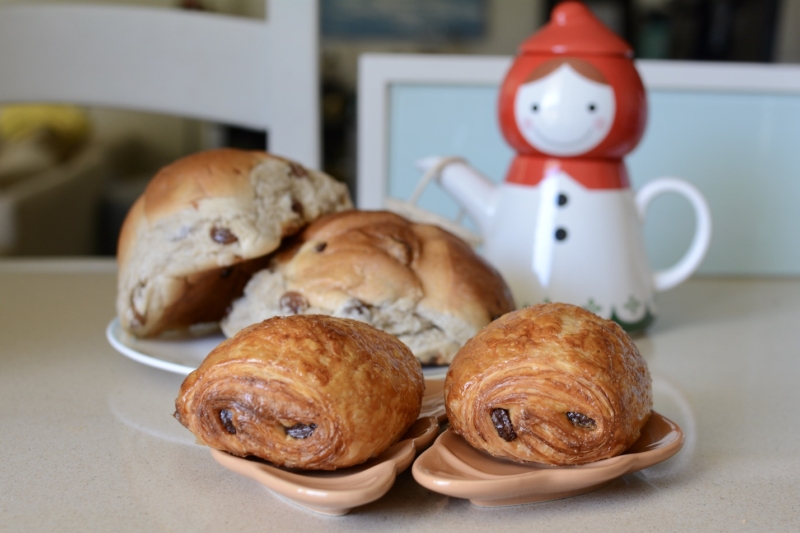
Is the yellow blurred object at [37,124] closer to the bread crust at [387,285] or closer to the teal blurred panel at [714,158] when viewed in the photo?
the teal blurred panel at [714,158]

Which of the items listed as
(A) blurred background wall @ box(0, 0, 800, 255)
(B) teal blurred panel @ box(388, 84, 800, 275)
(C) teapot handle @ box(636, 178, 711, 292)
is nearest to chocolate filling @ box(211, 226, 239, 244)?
(C) teapot handle @ box(636, 178, 711, 292)

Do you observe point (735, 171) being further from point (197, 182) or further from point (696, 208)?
point (197, 182)

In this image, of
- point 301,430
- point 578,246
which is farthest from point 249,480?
point 578,246

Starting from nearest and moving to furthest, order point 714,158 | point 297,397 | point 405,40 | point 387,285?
1. point 297,397
2. point 387,285
3. point 714,158
4. point 405,40

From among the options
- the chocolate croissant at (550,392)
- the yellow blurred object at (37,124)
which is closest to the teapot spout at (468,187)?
the chocolate croissant at (550,392)

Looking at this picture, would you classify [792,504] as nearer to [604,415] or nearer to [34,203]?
[604,415]

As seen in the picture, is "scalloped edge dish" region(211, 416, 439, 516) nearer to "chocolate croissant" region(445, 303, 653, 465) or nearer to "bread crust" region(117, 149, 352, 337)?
"chocolate croissant" region(445, 303, 653, 465)
